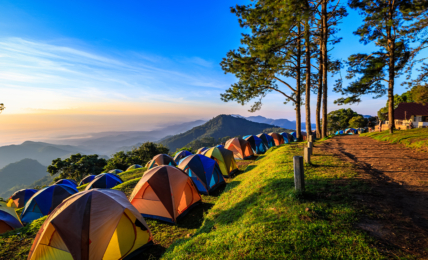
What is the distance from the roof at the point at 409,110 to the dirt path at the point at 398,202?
3328cm

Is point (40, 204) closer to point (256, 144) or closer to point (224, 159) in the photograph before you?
point (224, 159)

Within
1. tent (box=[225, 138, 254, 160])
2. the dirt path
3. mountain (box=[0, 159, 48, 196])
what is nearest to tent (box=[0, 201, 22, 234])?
the dirt path

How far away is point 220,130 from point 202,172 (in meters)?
167

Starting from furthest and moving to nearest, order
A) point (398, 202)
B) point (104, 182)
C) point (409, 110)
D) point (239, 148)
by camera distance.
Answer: point (409, 110) < point (239, 148) < point (104, 182) < point (398, 202)

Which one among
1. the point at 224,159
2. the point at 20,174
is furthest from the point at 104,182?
the point at 20,174

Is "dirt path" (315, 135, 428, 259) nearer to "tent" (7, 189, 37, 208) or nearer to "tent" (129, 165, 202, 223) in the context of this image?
"tent" (129, 165, 202, 223)

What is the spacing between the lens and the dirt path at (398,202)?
10.6ft

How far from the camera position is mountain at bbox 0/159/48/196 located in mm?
152175

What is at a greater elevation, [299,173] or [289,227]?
[299,173]

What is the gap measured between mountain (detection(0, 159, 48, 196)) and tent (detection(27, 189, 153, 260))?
21571 centimetres

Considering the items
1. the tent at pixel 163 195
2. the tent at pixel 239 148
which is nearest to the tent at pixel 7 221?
the tent at pixel 163 195

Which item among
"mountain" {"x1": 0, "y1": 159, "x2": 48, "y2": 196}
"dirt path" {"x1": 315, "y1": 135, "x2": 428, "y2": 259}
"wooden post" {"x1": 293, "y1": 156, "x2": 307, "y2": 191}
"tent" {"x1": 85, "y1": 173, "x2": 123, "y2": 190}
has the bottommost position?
"mountain" {"x1": 0, "y1": 159, "x2": 48, "y2": 196}

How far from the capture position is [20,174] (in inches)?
6535

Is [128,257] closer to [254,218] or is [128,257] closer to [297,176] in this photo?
[254,218]
